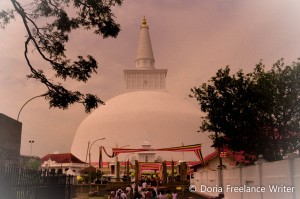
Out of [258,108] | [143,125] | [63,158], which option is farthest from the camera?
[143,125]

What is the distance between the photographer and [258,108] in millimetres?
18609

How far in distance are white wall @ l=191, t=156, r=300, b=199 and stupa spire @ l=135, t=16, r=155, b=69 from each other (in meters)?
43.7

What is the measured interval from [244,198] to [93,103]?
368 inches

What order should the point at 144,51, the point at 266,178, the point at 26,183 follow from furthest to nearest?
the point at 144,51, the point at 266,178, the point at 26,183

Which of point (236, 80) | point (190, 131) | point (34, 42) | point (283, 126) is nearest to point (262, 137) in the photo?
point (283, 126)

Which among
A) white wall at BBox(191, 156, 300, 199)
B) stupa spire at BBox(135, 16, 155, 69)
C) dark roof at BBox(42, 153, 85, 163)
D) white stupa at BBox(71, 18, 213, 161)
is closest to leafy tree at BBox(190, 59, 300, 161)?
white wall at BBox(191, 156, 300, 199)

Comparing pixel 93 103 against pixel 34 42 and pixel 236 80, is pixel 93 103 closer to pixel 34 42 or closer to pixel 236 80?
pixel 34 42

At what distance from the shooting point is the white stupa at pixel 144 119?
2392 inches

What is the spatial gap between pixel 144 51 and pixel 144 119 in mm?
11103

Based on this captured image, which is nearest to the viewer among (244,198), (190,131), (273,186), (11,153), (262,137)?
(11,153)

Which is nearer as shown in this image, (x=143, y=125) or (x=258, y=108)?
(x=258, y=108)

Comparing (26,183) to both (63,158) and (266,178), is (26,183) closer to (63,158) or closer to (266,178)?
(266,178)

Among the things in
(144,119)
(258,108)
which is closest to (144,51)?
(144,119)

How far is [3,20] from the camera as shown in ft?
37.2
